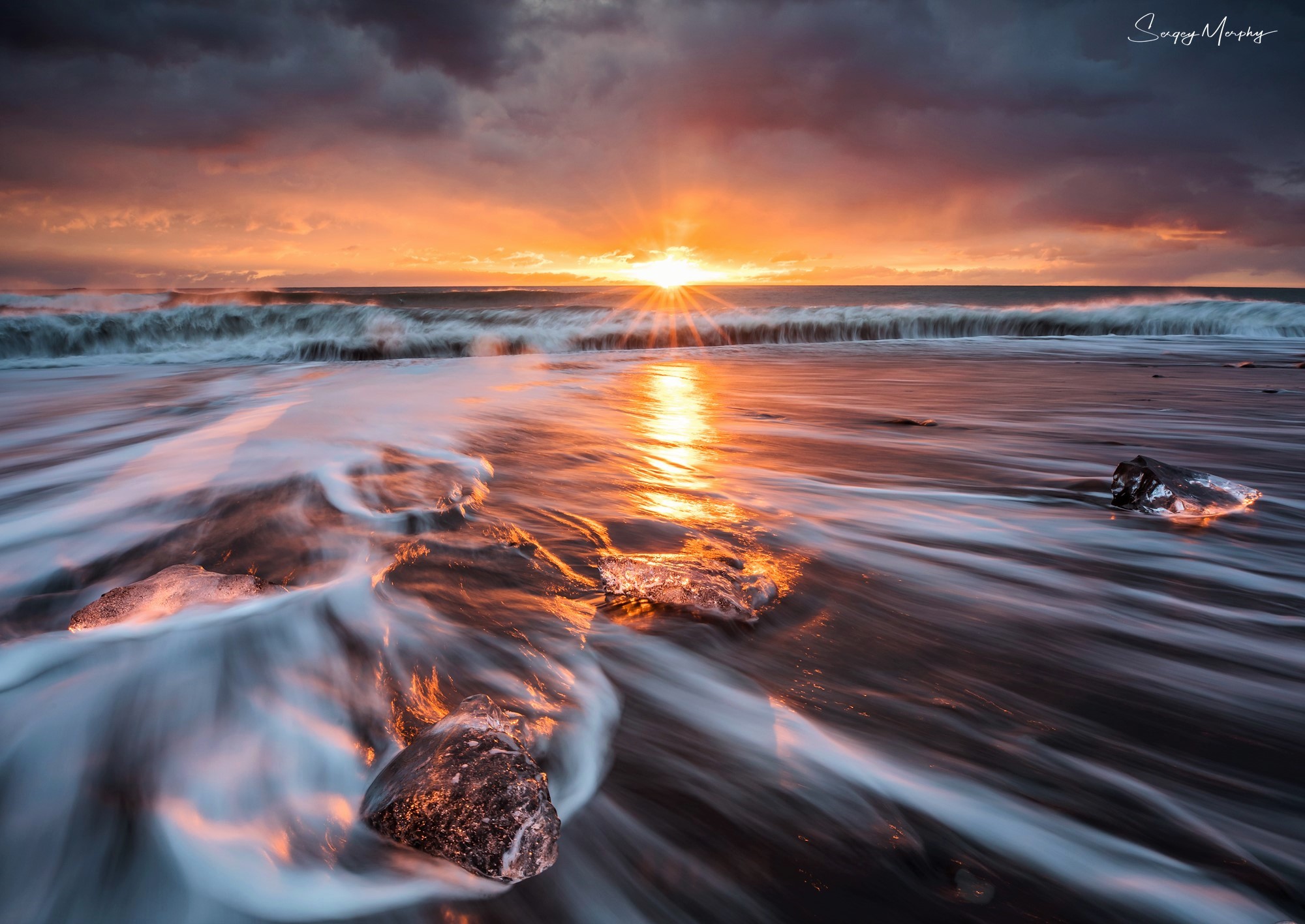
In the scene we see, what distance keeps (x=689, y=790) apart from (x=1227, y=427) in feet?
19.9

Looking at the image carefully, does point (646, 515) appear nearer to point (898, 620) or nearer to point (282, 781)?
point (898, 620)

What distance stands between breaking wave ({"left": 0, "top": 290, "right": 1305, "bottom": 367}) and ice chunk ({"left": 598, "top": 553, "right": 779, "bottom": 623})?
12.5 meters

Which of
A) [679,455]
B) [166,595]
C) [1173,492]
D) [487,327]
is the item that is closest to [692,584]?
[166,595]

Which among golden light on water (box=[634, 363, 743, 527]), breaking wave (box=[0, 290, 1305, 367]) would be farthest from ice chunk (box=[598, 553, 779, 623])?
breaking wave (box=[0, 290, 1305, 367])

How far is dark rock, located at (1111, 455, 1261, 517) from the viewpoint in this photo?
291 cm

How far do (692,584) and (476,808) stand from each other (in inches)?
42.6

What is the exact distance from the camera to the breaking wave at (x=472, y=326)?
1397 centimetres

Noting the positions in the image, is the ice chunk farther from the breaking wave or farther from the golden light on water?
the breaking wave

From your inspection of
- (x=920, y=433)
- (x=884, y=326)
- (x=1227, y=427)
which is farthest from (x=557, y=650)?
(x=884, y=326)

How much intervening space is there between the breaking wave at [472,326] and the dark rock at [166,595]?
12.1 metres

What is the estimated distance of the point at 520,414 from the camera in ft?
19.3

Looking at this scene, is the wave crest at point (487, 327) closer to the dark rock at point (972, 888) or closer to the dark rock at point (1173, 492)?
the dark rock at point (1173, 492)

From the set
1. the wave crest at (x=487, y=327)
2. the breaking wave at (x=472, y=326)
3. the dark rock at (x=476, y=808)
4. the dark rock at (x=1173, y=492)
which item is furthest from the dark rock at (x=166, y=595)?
the breaking wave at (x=472, y=326)

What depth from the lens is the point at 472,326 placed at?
16.0 m
